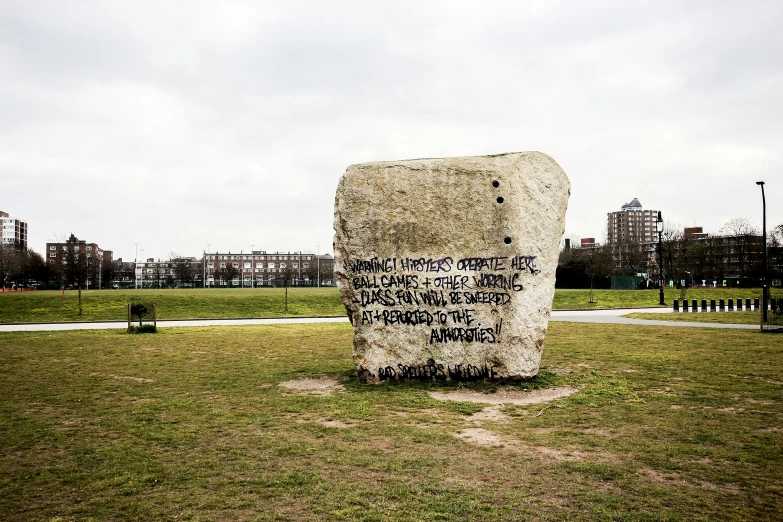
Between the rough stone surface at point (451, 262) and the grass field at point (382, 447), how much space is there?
739 mm

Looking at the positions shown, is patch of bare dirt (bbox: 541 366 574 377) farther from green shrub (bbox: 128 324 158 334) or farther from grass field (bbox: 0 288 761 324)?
grass field (bbox: 0 288 761 324)

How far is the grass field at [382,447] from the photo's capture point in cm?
520

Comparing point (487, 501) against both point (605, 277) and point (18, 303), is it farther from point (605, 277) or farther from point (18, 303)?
point (605, 277)

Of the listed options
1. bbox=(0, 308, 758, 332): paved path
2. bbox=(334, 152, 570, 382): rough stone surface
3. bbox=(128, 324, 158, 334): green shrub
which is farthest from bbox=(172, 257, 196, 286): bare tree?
bbox=(334, 152, 570, 382): rough stone surface

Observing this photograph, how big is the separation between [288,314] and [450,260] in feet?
84.6

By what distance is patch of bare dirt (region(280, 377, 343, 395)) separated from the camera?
10.8 metres

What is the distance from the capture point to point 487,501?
17.3ft

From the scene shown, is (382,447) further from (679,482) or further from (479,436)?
(679,482)

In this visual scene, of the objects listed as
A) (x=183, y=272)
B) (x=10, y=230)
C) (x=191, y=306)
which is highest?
(x=10, y=230)

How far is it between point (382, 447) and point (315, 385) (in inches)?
183

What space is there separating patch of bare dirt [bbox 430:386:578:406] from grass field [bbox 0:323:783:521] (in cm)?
31

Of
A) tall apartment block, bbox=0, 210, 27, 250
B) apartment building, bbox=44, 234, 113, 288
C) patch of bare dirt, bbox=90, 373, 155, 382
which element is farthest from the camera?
tall apartment block, bbox=0, 210, 27, 250

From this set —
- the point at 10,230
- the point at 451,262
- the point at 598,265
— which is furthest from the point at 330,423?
the point at 10,230

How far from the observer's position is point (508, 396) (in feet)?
33.7
